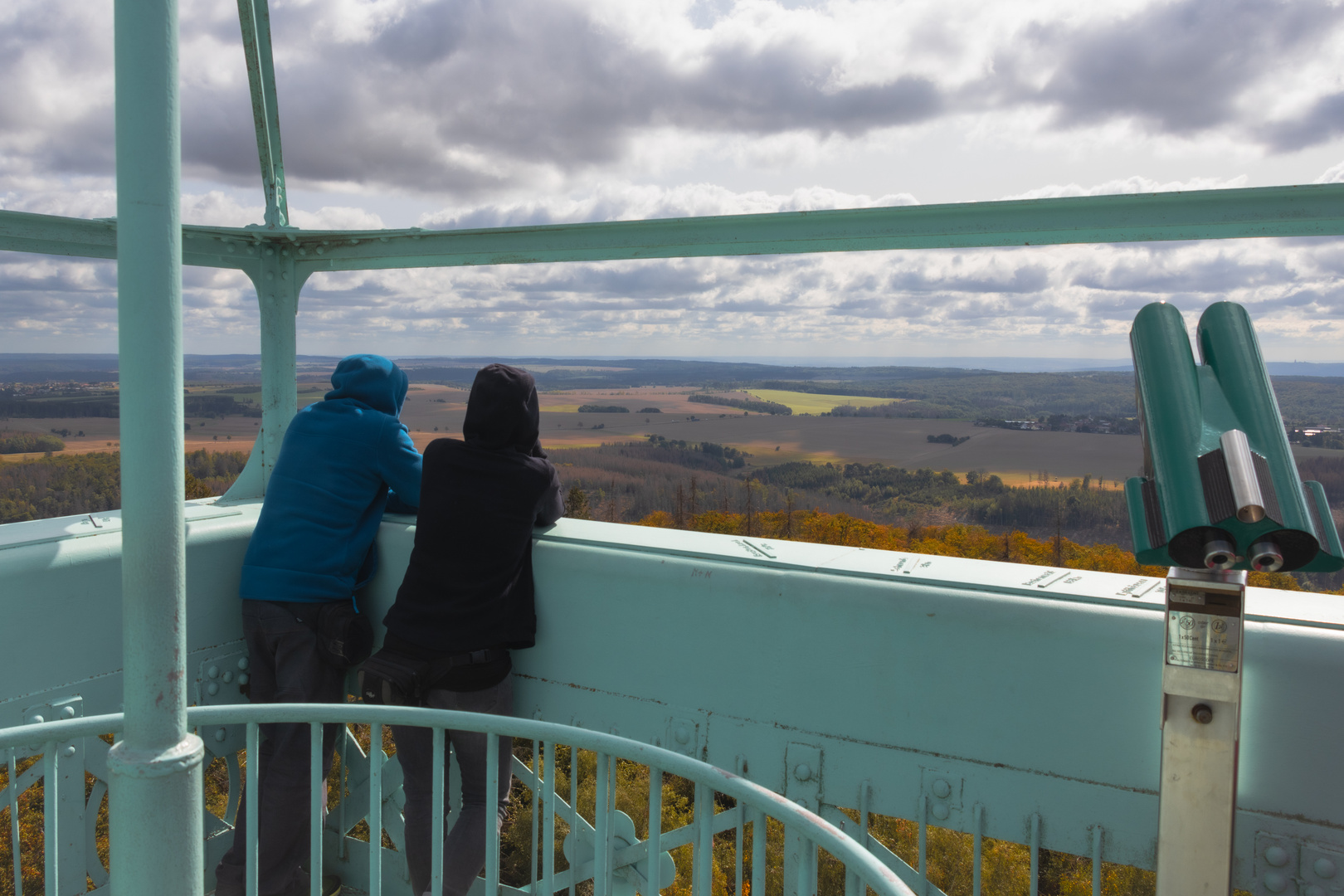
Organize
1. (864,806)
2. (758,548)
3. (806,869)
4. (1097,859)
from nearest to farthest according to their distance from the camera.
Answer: (806,869) < (1097,859) < (864,806) < (758,548)

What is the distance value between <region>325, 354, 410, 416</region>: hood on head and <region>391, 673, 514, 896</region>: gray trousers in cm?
106

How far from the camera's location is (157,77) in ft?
3.23

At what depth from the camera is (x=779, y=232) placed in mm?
2615

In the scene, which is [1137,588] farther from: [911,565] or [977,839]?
[977,839]

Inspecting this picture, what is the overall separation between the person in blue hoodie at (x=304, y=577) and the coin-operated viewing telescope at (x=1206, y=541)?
2219 mm

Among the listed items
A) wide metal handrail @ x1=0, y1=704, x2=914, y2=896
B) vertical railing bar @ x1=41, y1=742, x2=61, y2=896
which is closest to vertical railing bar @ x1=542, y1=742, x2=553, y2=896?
wide metal handrail @ x1=0, y1=704, x2=914, y2=896

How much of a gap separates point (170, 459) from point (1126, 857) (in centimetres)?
200

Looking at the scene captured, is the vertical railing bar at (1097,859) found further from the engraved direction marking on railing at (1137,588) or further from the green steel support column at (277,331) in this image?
the green steel support column at (277,331)

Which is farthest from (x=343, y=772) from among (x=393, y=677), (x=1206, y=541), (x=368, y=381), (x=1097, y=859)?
(x=1206, y=541)

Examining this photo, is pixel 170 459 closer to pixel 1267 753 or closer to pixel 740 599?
pixel 740 599

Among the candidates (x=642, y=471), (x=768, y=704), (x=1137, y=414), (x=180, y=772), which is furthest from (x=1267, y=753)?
(x=642, y=471)

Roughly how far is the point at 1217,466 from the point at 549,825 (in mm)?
1351

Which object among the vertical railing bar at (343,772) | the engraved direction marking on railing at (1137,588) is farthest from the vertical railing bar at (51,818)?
the engraved direction marking on railing at (1137,588)

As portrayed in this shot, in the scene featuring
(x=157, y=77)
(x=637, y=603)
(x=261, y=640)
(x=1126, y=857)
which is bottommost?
(x=1126, y=857)
